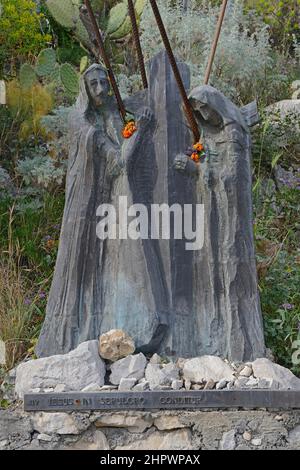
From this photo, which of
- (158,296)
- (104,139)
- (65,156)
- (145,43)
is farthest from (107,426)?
Answer: (145,43)

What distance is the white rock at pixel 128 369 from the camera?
17.9 ft

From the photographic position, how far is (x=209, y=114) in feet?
19.6

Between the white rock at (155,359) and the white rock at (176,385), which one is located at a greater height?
the white rock at (155,359)

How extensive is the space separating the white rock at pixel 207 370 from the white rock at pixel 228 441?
33 cm

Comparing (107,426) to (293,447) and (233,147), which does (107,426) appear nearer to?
(293,447)

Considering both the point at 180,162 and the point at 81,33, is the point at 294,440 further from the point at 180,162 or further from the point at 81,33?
the point at 81,33

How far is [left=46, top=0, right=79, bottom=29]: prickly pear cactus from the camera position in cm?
1013

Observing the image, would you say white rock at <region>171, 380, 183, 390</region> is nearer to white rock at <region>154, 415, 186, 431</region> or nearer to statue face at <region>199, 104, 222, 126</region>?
white rock at <region>154, 415, 186, 431</region>

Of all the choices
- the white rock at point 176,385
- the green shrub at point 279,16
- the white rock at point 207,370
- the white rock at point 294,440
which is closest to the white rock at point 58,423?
the white rock at point 176,385

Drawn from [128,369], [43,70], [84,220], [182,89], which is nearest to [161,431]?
[128,369]

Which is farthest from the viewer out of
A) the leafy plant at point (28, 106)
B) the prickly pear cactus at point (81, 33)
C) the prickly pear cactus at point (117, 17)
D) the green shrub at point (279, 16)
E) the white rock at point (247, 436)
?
the green shrub at point (279, 16)

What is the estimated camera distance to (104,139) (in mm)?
5973

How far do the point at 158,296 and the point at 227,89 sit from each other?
4.81 metres

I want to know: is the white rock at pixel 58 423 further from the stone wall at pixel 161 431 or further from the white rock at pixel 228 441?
the white rock at pixel 228 441
